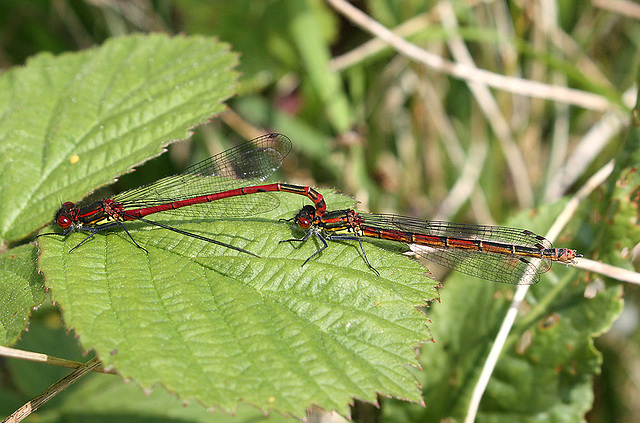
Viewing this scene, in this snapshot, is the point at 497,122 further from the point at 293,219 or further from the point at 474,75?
the point at 293,219

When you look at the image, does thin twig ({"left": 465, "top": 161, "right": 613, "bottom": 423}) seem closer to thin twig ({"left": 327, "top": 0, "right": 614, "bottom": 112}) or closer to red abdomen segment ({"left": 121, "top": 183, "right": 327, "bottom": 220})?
red abdomen segment ({"left": 121, "top": 183, "right": 327, "bottom": 220})

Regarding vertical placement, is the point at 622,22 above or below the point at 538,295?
above

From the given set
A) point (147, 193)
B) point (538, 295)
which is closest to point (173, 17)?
point (147, 193)

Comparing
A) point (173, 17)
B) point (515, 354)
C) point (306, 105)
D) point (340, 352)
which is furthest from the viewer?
point (173, 17)

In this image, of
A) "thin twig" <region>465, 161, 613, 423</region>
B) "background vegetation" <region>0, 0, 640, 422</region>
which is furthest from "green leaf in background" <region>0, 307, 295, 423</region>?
"thin twig" <region>465, 161, 613, 423</region>

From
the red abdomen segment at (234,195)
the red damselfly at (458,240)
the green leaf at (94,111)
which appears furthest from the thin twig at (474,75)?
the red abdomen segment at (234,195)

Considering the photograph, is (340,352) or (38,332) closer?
(340,352)

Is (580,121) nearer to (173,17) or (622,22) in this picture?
(622,22)
